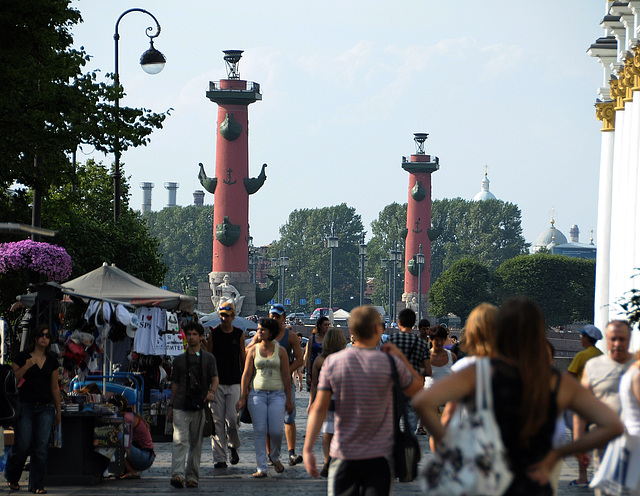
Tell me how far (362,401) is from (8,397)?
15.3 feet

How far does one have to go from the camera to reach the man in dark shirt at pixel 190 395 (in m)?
11.8

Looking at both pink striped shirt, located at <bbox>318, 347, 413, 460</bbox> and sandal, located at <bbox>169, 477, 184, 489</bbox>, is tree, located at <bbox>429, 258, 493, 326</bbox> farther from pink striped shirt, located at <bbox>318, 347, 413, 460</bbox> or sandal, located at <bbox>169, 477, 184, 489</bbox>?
pink striped shirt, located at <bbox>318, 347, 413, 460</bbox>

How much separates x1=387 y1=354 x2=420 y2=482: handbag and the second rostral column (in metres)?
60.1

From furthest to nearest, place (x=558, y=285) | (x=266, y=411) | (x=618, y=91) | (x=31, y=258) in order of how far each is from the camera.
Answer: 1. (x=558, y=285)
2. (x=618, y=91)
3. (x=31, y=258)
4. (x=266, y=411)

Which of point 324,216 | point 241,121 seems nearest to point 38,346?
point 241,121

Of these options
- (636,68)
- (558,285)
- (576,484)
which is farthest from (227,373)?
(558,285)

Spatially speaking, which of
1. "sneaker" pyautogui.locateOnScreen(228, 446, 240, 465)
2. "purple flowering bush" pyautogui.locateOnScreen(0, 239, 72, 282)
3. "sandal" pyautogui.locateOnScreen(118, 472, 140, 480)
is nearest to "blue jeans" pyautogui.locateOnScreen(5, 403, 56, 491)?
"sandal" pyautogui.locateOnScreen(118, 472, 140, 480)

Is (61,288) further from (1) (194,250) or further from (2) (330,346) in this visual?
(1) (194,250)

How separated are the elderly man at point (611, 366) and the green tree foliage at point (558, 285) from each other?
9294 centimetres

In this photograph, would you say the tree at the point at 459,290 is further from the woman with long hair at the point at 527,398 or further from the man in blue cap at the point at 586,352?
the woman with long hair at the point at 527,398

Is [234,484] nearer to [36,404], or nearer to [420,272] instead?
[36,404]

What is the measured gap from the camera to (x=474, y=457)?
4.52 metres

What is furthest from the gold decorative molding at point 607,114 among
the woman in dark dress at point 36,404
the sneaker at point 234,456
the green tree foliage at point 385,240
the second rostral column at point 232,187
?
the green tree foliage at point 385,240

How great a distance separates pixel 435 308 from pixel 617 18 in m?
71.6
